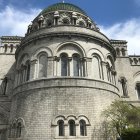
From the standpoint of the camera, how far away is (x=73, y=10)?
2791 centimetres

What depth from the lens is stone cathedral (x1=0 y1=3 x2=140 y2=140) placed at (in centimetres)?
1714

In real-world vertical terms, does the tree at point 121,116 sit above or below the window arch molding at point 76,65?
below

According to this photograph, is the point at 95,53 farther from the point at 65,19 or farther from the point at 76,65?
the point at 65,19

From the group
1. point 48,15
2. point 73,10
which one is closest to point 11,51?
point 48,15

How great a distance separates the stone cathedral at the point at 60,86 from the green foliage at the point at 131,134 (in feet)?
9.28

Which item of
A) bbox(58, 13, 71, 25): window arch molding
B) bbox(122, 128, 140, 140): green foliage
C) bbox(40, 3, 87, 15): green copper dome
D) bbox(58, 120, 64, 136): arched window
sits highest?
bbox(40, 3, 87, 15): green copper dome

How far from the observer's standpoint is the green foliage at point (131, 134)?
46.3 ft

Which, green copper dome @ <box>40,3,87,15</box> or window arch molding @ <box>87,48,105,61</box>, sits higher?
green copper dome @ <box>40,3,87,15</box>

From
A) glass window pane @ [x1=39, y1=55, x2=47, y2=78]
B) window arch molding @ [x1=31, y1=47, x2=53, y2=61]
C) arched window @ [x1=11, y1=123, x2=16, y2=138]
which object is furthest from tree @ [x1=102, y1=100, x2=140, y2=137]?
arched window @ [x1=11, y1=123, x2=16, y2=138]

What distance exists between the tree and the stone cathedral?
993 mm

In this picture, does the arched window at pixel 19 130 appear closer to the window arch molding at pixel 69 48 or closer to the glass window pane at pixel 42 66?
the glass window pane at pixel 42 66

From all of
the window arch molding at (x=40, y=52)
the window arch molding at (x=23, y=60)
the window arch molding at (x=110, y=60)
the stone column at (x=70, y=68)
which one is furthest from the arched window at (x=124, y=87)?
the window arch molding at (x=23, y=60)

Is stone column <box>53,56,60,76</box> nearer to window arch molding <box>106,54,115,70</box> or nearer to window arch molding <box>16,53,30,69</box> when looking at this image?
window arch molding <box>16,53,30,69</box>

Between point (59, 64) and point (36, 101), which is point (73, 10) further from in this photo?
point (36, 101)
